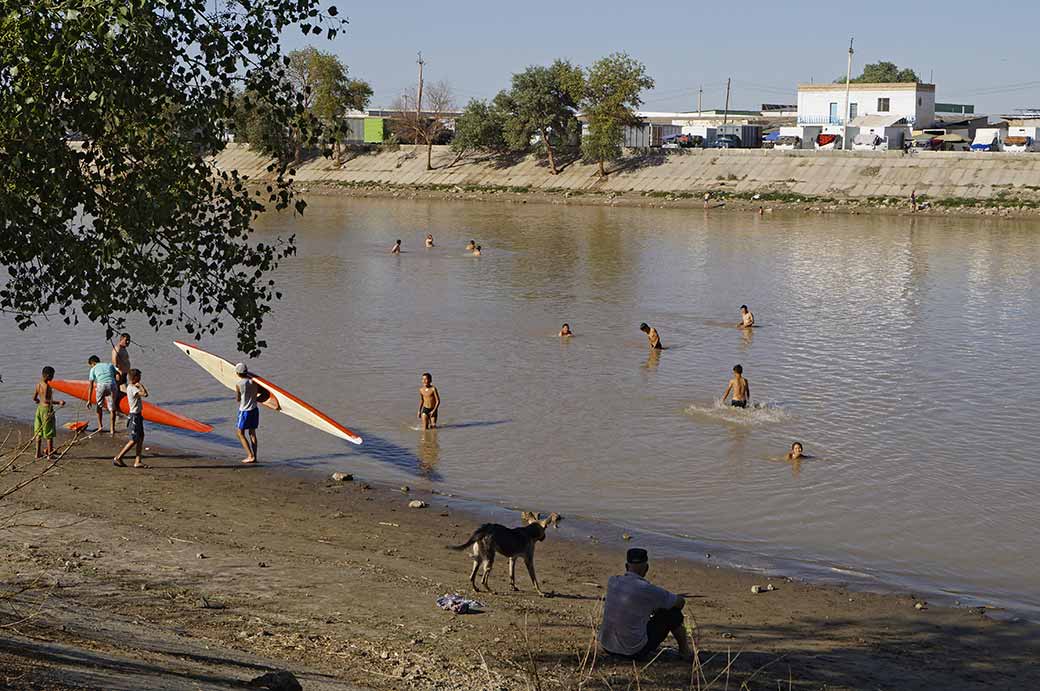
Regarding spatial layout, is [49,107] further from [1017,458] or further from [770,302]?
[770,302]

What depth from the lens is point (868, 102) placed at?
94.5 meters

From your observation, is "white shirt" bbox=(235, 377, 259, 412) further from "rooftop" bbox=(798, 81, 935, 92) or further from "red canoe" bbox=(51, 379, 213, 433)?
"rooftop" bbox=(798, 81, 935, 92)

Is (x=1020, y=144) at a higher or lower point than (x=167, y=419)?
higher

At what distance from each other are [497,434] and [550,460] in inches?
67.1

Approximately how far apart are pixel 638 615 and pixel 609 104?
240ft

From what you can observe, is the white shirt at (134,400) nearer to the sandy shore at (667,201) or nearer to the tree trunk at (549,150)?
the sandy shore at (667,201)

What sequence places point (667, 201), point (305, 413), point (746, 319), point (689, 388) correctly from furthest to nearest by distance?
point (667, 201) → point (746, 319) → point (689, 388) → point (305, 413)

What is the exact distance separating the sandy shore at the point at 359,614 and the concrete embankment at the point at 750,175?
56.4 m

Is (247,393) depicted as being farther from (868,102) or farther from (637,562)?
(868,102)

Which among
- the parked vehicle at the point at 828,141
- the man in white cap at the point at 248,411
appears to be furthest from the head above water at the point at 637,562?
the parked vehicle at the point at 828,141

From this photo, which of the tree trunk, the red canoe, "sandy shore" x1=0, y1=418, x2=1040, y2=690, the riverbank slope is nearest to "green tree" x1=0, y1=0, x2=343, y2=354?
"sandy shore" x1=0, y1=418, x2=1040, y2=690

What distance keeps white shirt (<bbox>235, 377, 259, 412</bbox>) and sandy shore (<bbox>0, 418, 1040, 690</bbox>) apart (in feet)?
7.42

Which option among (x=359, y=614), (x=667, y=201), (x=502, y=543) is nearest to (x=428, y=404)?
(x=502, y=543)

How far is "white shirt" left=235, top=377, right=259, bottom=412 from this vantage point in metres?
18.6
